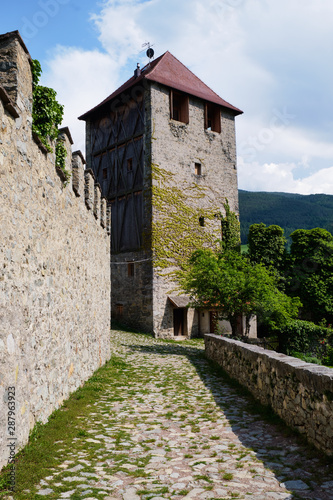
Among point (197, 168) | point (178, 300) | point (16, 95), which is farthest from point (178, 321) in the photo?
point (16, 95)

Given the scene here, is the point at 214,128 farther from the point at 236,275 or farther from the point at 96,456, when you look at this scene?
the point at 96,456

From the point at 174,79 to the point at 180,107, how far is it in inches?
59.1

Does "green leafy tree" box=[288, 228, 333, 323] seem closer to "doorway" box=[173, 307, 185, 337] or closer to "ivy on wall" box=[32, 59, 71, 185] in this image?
"doorway" box=[173, 307, 185, 337]

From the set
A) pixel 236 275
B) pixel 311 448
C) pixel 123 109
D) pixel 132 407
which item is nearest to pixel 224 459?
pixel 311 448

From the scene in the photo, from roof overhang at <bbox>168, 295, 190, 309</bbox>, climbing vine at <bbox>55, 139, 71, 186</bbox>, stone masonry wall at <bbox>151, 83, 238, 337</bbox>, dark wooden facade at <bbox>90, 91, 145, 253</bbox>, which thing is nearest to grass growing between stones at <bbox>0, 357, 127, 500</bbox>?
climbing vine at <bbox>55, 139, 71, 186</bbox>

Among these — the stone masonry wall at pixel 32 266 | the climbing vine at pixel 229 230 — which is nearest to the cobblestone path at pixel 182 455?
the stone masonry wall at pixel 32 266

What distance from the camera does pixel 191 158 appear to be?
21.7 metres

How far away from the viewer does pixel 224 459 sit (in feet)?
13.7

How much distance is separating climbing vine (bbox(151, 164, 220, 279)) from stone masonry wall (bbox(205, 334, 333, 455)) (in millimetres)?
12196

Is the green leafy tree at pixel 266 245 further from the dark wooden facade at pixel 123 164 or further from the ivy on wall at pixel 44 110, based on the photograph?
the ivy on wall at pixel 44 110

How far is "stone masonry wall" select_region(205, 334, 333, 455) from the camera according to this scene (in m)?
4.04

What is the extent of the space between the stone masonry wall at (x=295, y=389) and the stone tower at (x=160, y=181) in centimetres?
1213

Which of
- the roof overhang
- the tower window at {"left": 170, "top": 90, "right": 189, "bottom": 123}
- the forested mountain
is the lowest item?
the roof overhang

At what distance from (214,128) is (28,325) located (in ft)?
69.9
